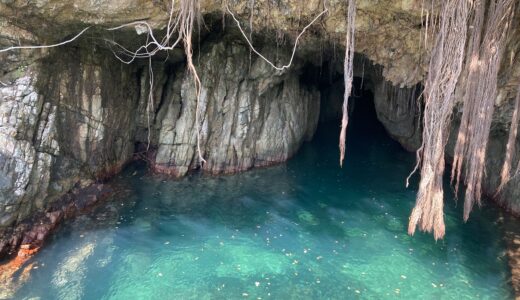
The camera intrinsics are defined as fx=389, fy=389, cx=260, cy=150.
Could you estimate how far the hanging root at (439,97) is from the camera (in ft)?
19.2

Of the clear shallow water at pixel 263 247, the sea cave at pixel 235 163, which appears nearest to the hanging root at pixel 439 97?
the sea cave at pixel 235 163

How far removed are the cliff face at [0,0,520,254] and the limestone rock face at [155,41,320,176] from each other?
3 cm

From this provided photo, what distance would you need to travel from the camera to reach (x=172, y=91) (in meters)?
11.4

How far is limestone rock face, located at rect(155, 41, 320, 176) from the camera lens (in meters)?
10.9

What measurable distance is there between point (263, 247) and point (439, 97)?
423 centimetres

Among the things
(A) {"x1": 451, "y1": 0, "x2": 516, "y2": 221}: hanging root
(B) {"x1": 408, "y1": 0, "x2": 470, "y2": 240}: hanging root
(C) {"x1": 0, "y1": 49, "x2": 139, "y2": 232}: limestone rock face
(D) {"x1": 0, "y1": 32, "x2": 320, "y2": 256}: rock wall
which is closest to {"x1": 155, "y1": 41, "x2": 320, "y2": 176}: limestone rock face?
(D) {"x1": 0, "y1": 32, "x2": 320, "y2": 256}: rock wall

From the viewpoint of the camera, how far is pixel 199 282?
6672 mm

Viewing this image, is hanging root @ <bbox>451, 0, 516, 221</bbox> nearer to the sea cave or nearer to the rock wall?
the sea cave

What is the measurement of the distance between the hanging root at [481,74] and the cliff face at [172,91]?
685 millimetres

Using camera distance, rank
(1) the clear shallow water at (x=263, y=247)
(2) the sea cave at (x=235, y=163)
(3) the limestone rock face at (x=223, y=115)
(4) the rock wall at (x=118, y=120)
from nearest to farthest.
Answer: (2) the sea cave at (x=235, y=163), (1) the clear shallow water at (x=263, y=247), (4) the rock wall at (x=118, y=120), (3) the limestone rock face at (x=223, y=115)

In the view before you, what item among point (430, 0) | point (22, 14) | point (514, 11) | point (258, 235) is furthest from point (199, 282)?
point (514, 11)

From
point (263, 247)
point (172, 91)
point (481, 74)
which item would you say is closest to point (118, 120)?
point (172, 91)

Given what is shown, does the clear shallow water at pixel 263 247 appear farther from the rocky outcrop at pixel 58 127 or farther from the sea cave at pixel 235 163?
the rocky outcrop at pixel 58 127

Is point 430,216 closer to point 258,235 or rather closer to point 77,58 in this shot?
point 258,235
